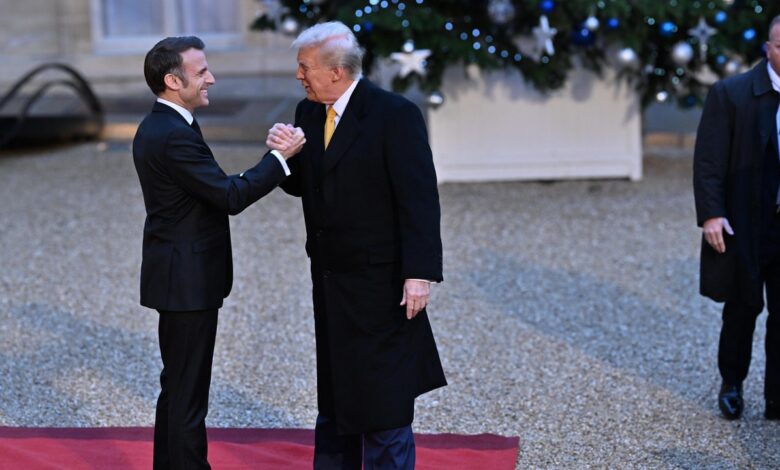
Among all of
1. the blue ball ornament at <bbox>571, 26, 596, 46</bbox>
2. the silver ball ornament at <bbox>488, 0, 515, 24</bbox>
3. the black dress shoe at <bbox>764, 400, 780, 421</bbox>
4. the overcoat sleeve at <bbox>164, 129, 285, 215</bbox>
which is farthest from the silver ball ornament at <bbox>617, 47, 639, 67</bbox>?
the overcoat sleeve at <bbox>164, 129, 285, 215</bbox>

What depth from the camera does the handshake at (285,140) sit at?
3.87 meters

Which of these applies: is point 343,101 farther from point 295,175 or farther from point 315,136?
point 295,175

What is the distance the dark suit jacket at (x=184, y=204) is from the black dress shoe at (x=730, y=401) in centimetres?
226

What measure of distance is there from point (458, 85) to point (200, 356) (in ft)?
21.5

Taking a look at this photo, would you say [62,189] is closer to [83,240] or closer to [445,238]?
[83,240]

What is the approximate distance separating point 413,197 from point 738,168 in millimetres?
1751

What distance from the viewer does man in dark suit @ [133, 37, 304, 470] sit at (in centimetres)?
380

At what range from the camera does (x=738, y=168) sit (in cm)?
495

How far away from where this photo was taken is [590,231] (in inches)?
340

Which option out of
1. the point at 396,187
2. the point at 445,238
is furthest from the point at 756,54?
the point at 396,187

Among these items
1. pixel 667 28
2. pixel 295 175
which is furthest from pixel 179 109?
pixel 667 28

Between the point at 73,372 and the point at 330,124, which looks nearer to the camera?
the point at 330,124

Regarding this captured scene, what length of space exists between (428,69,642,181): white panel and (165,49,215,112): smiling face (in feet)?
21.0

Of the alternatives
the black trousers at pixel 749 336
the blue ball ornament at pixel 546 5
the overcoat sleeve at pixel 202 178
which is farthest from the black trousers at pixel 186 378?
the blue ball ornament at pixel 546 5
